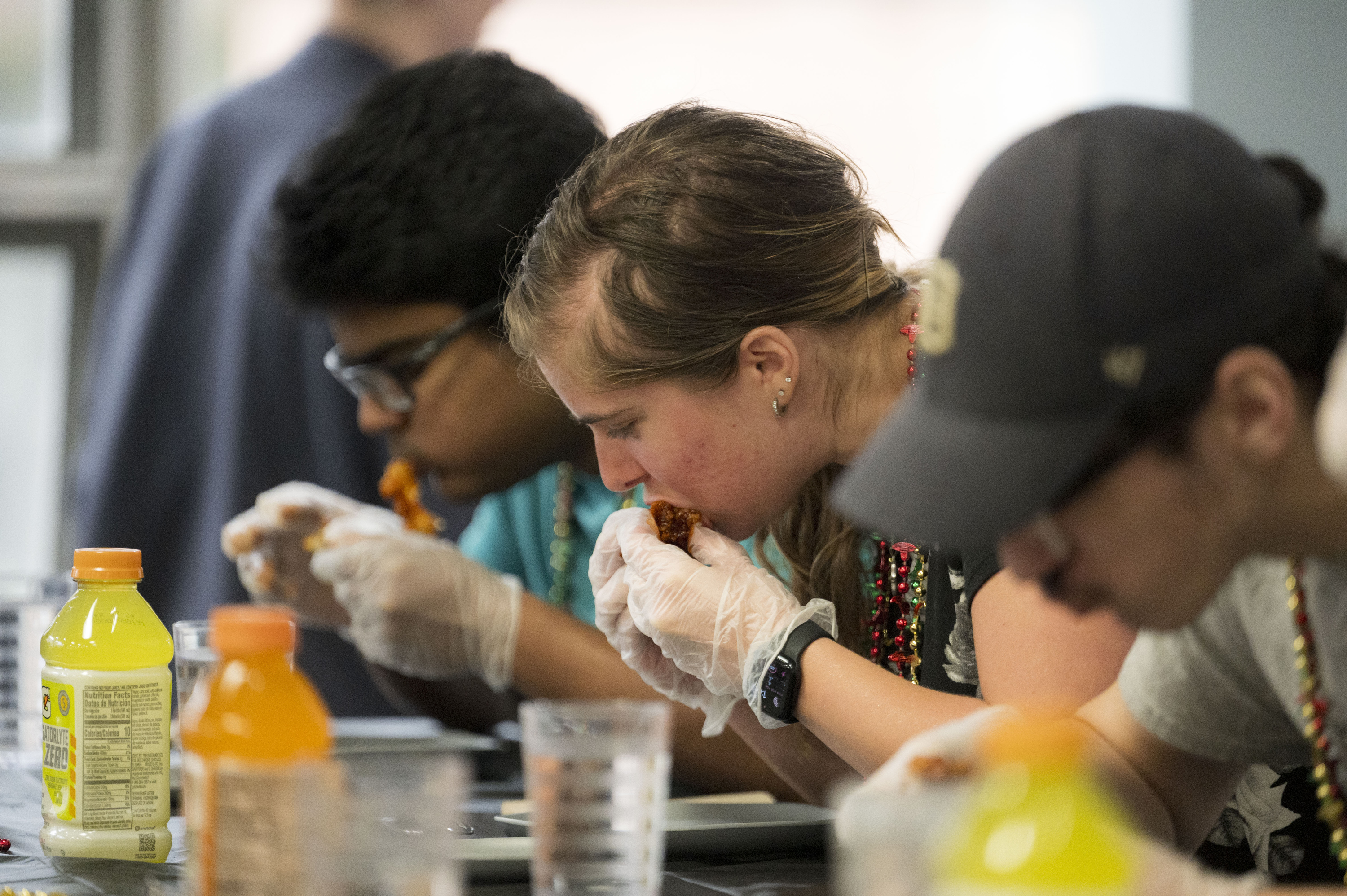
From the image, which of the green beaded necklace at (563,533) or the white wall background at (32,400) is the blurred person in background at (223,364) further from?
the white wall background at (32,400)

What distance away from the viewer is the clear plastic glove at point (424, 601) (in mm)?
1820

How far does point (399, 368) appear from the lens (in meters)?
1.94

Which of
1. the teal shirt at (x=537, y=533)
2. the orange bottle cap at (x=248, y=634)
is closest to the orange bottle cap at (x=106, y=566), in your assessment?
the orange bottle cap at (x=248, y=634)

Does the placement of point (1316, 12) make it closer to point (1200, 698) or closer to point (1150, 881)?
point (1200, 698)

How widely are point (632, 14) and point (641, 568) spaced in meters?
2.36

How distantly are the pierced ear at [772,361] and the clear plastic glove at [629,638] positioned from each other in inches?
7.2

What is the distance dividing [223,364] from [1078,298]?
228cm

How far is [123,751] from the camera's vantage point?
3.34 ft

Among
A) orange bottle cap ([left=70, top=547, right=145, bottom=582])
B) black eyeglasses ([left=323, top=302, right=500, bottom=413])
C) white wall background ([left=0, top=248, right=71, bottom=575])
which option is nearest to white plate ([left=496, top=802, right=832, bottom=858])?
orange bottle cap ([left=70, top=547, right=145, bottom=582])

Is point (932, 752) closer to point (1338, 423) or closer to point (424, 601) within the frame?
point (1338, 423)

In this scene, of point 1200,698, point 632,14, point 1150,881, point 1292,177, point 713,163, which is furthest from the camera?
point 632,14

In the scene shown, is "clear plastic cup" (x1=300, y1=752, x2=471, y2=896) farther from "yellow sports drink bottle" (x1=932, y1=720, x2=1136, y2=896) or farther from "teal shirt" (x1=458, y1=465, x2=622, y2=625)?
"teal shirt" (x1=458, y1=465, x2=622, y2=625)

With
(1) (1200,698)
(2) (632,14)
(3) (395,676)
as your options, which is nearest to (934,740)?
(1) (1200,698)

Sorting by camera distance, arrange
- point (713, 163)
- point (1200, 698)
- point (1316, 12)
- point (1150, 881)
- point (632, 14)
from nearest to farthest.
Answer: point (1150, 881)
point (1200, 698)
point (713, 163)
point (1316, 12)
point (632, 14)
